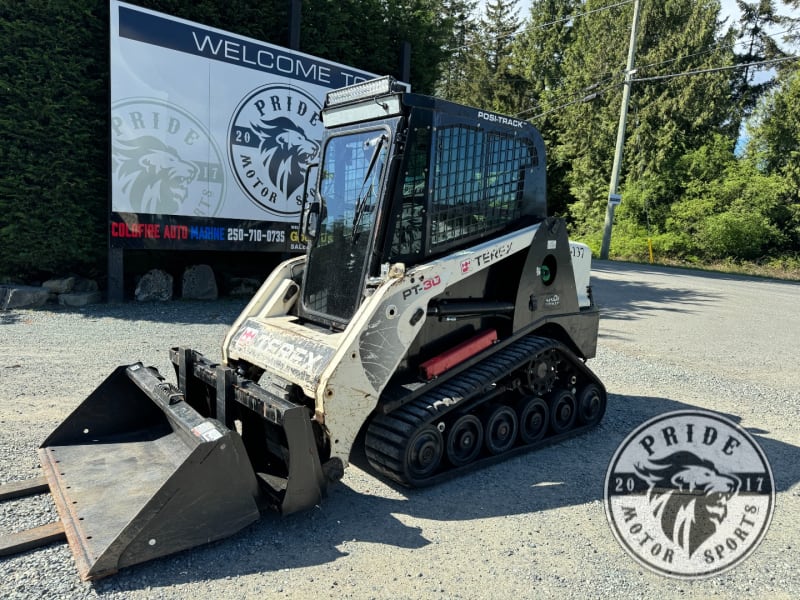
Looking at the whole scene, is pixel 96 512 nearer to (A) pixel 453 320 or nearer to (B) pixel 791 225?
(A) pixel 453 320

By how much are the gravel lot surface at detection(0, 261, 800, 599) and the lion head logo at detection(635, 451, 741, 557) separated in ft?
1.03

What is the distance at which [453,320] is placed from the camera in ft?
15.9

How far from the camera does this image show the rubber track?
411 centimetres

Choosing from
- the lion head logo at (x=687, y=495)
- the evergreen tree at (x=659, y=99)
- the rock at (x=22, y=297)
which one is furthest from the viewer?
the evergreen tree at (x=659, y=99)

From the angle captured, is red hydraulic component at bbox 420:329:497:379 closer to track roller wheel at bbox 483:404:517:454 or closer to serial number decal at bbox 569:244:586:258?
track roller wheel at bbox 483:404:517:454

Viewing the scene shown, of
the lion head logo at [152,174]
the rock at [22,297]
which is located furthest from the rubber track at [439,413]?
the rock at [22,297]

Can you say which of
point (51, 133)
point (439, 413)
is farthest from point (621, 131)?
point (439, 413)

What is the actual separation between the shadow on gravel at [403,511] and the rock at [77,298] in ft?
24.4

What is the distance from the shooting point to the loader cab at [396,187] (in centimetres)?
443

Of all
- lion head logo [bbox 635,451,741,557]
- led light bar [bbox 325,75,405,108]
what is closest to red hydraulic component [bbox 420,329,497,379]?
lion head logo [bbox 635,451,741,557]

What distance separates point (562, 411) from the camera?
5414 mm

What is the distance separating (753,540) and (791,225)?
2874 cm

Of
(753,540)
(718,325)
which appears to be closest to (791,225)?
(718,325)

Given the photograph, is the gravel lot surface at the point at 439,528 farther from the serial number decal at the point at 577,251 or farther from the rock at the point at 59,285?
the rock at the point at 59,285
